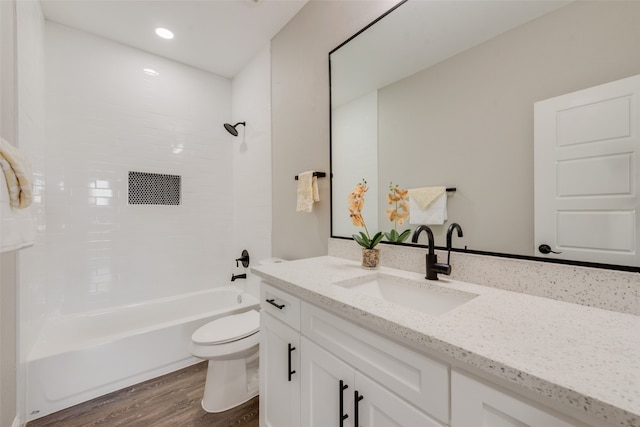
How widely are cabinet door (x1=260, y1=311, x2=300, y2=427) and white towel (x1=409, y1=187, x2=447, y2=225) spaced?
756 mm

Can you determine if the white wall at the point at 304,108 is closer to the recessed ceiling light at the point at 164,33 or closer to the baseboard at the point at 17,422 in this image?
the recessed ceiling light at the point at 164,33

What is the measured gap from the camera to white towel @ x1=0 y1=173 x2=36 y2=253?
80 cm

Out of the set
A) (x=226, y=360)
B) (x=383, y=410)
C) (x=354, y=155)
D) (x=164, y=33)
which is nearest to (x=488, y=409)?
(x=383, y=410)

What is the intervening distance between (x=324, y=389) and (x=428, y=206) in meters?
0.87

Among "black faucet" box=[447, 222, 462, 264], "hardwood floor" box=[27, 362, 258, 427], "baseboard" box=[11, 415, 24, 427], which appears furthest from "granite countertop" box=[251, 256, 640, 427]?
"baseboard" box=[11, 415, 24, 427]

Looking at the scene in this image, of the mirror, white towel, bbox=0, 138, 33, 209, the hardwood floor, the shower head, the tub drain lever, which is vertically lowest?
the hardwood floor

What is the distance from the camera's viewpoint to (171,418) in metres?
1.54

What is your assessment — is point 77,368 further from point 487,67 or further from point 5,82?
point 487,67

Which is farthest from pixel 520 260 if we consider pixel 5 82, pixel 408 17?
pixel 5 82

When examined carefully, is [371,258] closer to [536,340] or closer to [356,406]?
[356,406]

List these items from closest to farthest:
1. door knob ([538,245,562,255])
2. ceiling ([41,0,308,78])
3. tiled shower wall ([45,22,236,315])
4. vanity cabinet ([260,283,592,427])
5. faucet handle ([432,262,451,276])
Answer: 1. vanity cabinet ([260,283,592,427])
2. door knob ([538,245,562,255])
3. faucet handle ([432,262,451,276])
4. ceiling ([41,0,308,78])
5. tiled shower wall ([45,22,236,315])

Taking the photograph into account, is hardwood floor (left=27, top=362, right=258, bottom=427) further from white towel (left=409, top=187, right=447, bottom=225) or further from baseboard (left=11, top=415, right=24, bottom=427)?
white towel (left=409, top=187, right=447, bottom=225)

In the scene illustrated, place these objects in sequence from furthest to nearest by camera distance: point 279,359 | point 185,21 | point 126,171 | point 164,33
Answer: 1. point 126,171
2. point 164,33
3. point 185,21
4. point 279,359

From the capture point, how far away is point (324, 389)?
35.5 inches
